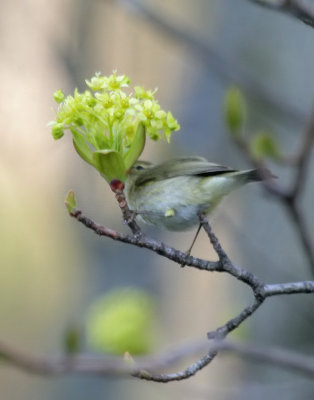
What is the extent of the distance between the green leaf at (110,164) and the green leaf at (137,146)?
35 millimetres

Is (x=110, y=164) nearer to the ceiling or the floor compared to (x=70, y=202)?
nearer to the ceiling

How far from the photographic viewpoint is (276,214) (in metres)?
4.84

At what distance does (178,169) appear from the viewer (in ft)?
8.41

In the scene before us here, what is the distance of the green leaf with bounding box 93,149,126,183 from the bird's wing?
2.05 feet

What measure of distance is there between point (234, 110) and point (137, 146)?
3.29ft

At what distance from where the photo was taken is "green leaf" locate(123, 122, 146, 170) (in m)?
1.89


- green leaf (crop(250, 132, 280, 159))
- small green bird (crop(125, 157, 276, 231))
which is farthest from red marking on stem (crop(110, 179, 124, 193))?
green leaf (crop(250, 132, 280, 159))

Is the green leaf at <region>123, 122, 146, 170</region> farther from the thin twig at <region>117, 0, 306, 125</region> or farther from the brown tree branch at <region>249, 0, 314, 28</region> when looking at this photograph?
the thin twig at <region>117, 0, 306, 125</region>

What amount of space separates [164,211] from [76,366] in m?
0.63

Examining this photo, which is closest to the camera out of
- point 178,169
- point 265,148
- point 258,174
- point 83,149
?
point 83,149

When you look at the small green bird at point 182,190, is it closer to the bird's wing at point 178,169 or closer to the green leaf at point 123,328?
the bird's wing at point 178,169

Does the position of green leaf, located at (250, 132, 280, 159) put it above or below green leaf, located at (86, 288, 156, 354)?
above

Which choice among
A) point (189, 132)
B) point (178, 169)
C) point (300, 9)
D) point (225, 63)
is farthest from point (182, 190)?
point (189, 132)

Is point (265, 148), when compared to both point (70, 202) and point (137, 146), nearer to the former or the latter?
point (137, 146)
